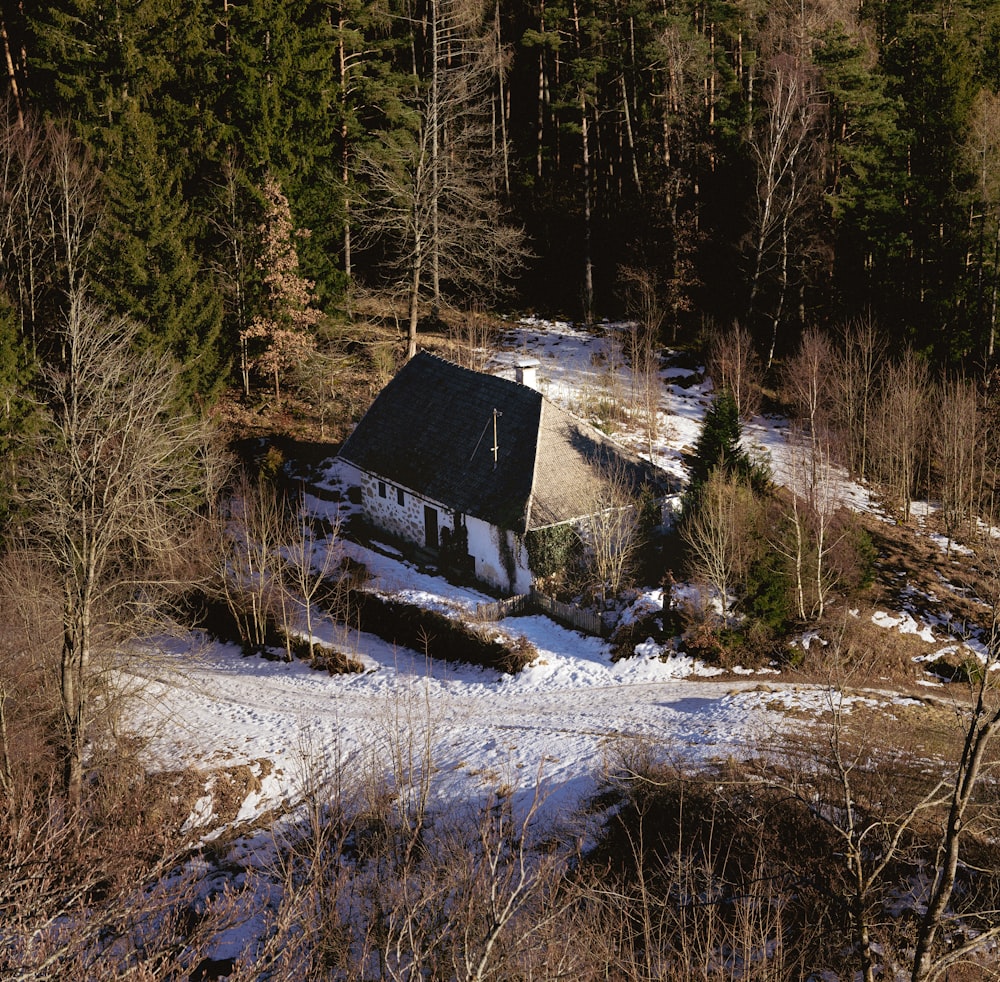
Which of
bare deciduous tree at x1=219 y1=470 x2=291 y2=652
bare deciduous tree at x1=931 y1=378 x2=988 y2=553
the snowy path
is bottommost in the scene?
the snowy path

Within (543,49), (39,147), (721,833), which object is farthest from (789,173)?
(721,833)

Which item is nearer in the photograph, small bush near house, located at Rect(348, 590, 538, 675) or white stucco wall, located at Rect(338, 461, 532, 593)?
small bush near house, located at Rect(348, 590, 538, 675)

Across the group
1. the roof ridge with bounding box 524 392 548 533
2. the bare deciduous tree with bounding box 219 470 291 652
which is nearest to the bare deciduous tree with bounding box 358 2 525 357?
the roof ridge with bounding box 524 392 548 533

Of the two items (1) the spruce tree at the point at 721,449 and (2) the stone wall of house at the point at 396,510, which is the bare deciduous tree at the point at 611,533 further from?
(2) the stone wall of house at the point at 396,510

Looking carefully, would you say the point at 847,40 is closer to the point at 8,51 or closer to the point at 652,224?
the point at 652,224

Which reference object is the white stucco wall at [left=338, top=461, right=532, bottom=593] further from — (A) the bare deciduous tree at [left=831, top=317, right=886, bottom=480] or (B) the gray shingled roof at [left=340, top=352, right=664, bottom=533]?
(A) the bare deciduous tree at [left=831, top=317, right=886, bottom=480]

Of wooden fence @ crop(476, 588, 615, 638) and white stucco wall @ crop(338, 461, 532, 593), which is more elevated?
white stucco wall @ crop(338, 461, 532, 593)

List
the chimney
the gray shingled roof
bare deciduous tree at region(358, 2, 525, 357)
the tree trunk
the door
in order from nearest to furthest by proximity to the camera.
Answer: the gray shingled roof < the door < the chimney < bare deciduous tree at region(358, 2, 525, 357) < the tree trunk

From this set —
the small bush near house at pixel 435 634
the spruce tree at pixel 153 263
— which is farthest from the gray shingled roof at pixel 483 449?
the spruce tree at pixel 153 263
